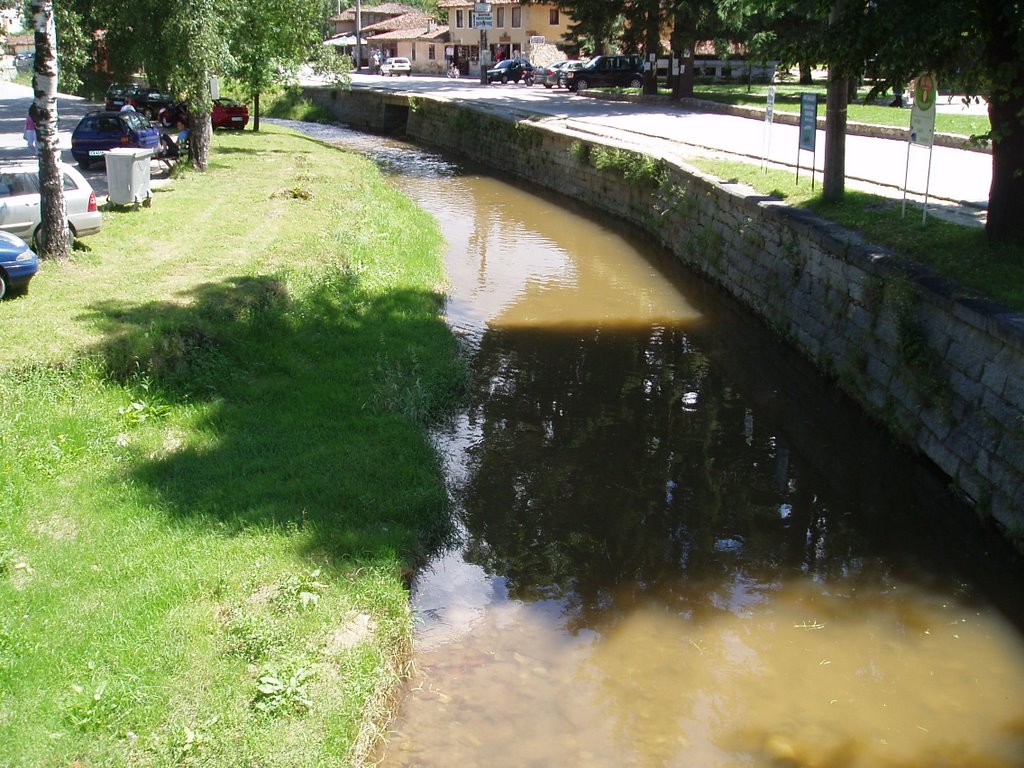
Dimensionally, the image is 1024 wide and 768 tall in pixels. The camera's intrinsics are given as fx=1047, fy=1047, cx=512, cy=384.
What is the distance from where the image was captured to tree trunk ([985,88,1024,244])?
35.2 ft

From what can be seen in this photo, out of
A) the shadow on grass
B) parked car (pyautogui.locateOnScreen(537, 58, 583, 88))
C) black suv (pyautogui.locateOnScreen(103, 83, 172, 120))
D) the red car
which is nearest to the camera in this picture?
the shadow on grass

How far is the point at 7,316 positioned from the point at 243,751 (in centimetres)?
740

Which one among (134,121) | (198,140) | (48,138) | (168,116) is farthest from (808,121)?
(168,116)

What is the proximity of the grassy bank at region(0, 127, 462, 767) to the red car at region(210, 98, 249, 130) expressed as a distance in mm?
21431

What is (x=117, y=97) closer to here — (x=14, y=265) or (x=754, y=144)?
(x=754, y=144)

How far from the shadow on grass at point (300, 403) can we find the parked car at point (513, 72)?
46.5 meters

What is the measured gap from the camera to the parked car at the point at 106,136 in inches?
922

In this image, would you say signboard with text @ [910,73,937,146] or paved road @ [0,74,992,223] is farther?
paved road @ [0,74,992,223]

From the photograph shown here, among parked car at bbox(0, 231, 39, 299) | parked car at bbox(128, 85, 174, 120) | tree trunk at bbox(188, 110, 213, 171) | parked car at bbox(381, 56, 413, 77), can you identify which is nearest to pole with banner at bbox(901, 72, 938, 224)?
parked car at bbox(0, 231, 39, 299)

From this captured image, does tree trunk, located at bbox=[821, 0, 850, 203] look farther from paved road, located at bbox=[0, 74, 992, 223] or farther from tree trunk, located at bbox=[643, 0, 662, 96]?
tree trunk, located at bbox=[643, 0, 662, 96]

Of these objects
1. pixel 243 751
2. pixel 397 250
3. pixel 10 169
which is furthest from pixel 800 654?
pixel 10 169

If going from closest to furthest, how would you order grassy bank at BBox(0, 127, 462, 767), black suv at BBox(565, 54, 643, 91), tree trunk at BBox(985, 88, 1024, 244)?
grassy bank at BBox(0, 127, 462, 767)
tree trunk at BBox(985, 88, 1024, 244)
black suv at BBox(565, 54, 643, 91)

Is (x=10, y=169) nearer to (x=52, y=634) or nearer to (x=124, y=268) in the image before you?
(x=124, y=268)

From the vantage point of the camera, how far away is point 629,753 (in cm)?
616
